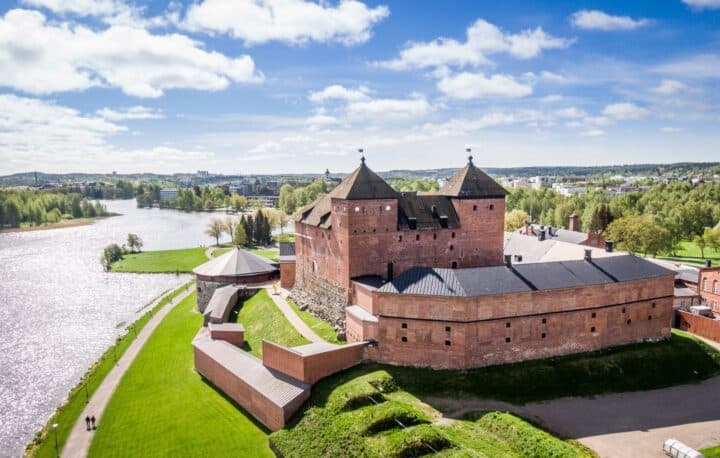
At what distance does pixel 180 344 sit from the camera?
36.9 m

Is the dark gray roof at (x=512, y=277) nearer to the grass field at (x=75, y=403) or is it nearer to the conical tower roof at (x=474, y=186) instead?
the conical tower roof at (x=474, y=186)

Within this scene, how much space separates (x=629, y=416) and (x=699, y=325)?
14863 mm

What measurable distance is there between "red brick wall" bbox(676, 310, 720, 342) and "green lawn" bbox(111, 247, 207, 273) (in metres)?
55.2

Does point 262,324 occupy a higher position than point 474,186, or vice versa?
point 474,186

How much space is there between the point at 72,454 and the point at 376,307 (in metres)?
16.5

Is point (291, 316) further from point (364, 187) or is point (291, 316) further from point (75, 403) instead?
point (75, 403)

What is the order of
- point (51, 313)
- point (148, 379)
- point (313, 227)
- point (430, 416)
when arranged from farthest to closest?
point (51, 313) → point (313, 227) → point (148, 379) → point (430, 416)

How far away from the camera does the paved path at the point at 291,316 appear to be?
3130 centimetres

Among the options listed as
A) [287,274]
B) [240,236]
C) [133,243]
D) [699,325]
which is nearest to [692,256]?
[699,325]

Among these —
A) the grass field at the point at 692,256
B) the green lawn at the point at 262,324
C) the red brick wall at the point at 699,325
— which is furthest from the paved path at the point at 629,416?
the grass field at the point at 692,256

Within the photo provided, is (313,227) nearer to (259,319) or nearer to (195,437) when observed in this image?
(259,319)

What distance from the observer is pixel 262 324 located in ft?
119

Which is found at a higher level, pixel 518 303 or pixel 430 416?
pixel 518 303

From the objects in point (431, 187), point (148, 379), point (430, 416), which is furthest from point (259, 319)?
point (431, 187)
